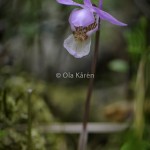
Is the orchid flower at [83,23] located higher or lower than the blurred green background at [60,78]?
higher

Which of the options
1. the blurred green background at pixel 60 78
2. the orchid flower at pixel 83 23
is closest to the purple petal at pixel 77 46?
the orchid flower at pixel 83 23

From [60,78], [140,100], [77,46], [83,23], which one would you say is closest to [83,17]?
[83,23]

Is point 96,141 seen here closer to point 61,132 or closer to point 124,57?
point 61,132

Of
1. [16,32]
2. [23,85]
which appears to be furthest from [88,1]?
[16,32]

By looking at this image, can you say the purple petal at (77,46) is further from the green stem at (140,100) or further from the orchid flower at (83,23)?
the green stem at (140,100)

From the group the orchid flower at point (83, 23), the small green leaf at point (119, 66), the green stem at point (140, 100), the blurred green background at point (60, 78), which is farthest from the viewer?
the small green leaf at point (119, 66)

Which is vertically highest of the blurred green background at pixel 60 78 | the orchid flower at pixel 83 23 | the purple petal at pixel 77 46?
the orchid flower at pixel 83 23

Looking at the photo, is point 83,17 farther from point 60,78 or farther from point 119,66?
point 60,78
